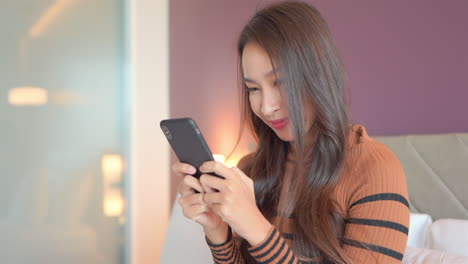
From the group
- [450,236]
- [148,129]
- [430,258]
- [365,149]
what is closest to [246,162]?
[365,149]


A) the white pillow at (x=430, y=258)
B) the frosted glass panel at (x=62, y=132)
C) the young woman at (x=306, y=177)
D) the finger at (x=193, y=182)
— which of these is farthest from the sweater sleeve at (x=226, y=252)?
the frosted glass panel at (x=62, y=132)

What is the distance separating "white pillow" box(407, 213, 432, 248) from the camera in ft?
5.44

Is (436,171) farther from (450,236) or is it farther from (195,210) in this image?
(195,210)

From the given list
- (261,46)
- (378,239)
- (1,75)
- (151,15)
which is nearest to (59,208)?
(1,75)

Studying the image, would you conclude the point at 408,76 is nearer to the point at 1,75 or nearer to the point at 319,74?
the point at 319,74

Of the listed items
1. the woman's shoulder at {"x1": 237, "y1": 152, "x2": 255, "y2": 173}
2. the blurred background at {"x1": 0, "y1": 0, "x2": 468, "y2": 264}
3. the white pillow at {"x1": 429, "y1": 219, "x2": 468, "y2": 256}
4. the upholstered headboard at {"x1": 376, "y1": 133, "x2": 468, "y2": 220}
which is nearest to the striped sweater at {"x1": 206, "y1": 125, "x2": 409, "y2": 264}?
the woman's shoulder at {"x1": 237, "y1": 152, "x2": 255, "y2": 173}

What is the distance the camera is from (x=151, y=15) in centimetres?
271

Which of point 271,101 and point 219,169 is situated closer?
point 219,169

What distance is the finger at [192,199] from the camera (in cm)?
87

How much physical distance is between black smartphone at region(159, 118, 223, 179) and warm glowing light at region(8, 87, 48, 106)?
131 cm

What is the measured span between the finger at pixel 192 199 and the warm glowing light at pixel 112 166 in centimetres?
161

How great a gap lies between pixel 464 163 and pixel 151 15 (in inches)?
76.4

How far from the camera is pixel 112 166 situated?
2467 mm

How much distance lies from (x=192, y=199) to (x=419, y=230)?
3.77 feet
